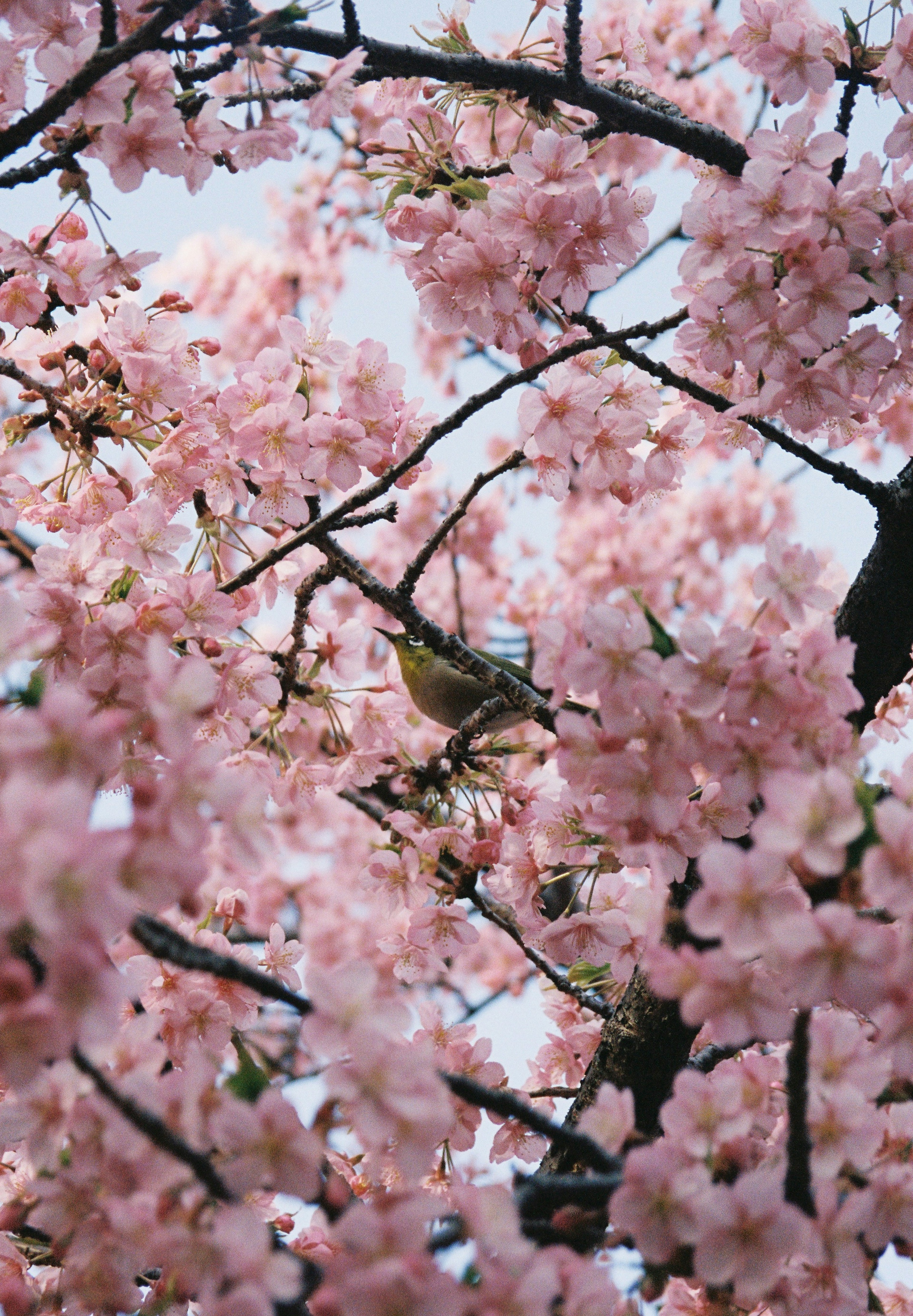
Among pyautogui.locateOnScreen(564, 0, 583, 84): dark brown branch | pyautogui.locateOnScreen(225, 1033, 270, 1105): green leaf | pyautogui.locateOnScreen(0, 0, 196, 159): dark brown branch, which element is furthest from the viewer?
pyautogui.locateOnScreen(564, 0, 583, 84): dark brown branch

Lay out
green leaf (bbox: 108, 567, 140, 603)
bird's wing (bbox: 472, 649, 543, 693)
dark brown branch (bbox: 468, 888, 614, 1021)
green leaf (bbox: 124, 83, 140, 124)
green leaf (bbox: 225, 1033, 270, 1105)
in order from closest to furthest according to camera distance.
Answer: green leaf (bbox: 225, 1033, 270, 1105) < green leaf (bbox: 124, 83, 140, 124) < green leaf (bbox: 108, 567, 140, 603) < dark brown branch (bbox: 468, 888, 614, 1021) < bird's wing (bbox: 472, 649, 543, 693)

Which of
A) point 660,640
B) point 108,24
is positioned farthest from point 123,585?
point 660,640

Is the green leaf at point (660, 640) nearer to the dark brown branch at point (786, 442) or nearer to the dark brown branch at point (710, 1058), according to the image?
the dark brown branch at point (786, 442)

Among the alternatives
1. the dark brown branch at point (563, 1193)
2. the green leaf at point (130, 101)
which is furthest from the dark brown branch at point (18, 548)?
the dark brown branch at point (563, 1193)

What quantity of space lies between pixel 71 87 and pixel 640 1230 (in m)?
1.95

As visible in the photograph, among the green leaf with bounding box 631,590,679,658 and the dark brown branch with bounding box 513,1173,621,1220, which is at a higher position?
the green leaf with bounding box 631,590,679,658

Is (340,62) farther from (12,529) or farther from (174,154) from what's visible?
(12,529)

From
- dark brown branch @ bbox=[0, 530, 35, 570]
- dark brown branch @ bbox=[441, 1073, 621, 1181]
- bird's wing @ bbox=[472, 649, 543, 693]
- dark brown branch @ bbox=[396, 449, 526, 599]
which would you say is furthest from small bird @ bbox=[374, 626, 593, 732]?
dark brown branch @ bbox=[441, 1073, 621, 1181]

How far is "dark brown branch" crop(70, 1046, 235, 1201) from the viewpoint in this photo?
1085 millimetres

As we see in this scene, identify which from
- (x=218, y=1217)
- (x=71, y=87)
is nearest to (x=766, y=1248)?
(x=218, y=1217)

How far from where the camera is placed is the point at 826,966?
1134 mm

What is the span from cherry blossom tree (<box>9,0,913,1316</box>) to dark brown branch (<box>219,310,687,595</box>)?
14mm

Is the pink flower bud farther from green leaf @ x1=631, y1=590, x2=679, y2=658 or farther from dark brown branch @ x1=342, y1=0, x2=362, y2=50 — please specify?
green leaf @ x1=631, y1=590, x2=679, y2=658

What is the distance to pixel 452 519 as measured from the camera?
2.45 metres
